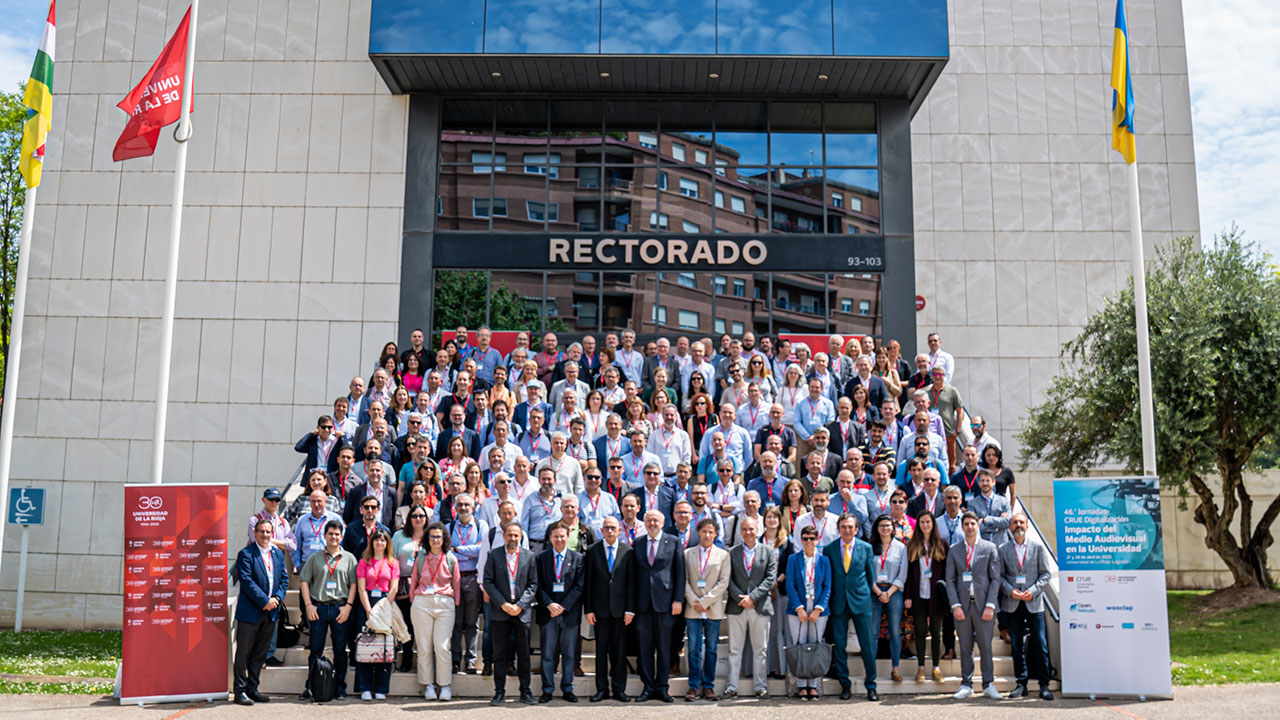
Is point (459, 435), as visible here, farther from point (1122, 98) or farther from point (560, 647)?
point (1122, 98)

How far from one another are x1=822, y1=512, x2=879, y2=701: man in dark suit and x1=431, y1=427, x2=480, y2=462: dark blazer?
459cm

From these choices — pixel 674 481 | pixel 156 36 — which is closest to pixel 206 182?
pixel 156 36

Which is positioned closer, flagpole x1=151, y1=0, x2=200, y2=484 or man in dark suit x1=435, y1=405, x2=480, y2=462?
flagpole x1=151, y1=0, x2=200, y2=484

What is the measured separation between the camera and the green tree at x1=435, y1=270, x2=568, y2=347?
18.6 m

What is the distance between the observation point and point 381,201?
63.5 feet

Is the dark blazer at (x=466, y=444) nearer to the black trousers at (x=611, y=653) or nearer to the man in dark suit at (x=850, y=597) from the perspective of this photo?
the black trousers at (x=611, y=653)

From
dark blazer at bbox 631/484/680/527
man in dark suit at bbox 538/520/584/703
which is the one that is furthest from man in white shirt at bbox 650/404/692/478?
man in dark suit at bbox 538/520/584/703

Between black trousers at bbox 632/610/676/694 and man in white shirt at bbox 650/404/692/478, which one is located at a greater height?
man in white shirt at bbox 650/404/692/478

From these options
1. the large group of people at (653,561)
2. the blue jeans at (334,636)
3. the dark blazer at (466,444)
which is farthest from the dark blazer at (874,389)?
the blue jeans at (334,636)

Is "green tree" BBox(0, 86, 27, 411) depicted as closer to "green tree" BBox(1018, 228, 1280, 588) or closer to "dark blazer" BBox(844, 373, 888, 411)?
"dark blazer" BBox(844, 373, 888, 411)

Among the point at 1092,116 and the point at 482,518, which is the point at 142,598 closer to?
the point at 482,518

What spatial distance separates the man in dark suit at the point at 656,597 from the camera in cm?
1041

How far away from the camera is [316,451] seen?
12.9 m

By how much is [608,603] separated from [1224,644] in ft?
28.6
